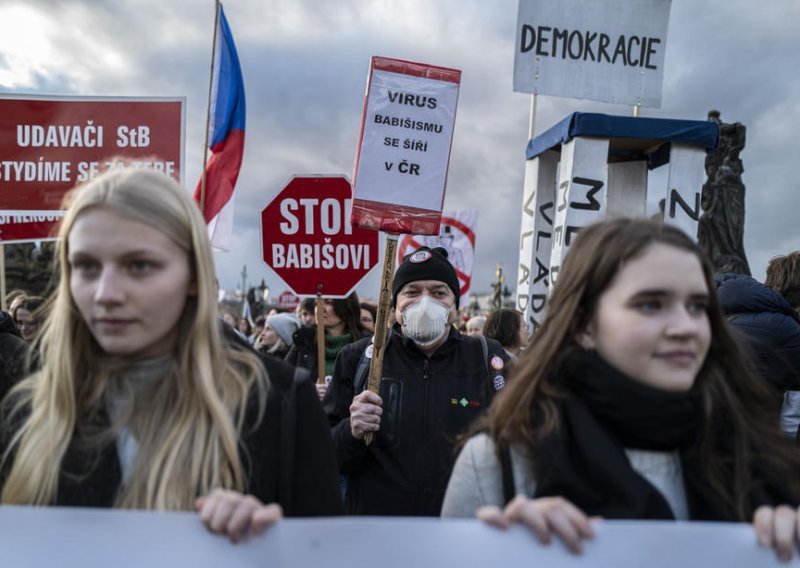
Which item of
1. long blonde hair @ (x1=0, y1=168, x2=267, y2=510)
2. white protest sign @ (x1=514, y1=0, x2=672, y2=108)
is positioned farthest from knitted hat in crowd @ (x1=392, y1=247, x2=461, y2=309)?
long blonde hair @ (x1=0, y1=168, x2=267, y2=510)

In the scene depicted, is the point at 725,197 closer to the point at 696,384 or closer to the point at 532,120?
the point at 532,120

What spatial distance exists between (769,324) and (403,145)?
2.12m

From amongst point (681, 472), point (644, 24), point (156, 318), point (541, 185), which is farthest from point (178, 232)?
point (644, 24)

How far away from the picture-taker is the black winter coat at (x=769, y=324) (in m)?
3.86

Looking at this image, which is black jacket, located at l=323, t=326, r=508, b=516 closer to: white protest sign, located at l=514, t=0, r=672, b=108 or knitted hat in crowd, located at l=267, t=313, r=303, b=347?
white protest sign, located at l=514, t=0, r=672, b=108

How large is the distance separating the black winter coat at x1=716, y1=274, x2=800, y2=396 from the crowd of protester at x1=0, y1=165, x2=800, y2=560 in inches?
83.6

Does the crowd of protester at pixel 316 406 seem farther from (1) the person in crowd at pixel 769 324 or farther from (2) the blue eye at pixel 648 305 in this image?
(1) the person in crowd at pixel 769 324

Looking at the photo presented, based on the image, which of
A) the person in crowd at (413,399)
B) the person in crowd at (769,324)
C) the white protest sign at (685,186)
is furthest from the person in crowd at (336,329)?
the person in crowd at (769,324)

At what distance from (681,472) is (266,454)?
0.99 meters

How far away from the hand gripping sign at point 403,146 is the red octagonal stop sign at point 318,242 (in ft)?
3.08

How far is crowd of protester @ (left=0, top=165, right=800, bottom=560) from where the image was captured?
1.66m

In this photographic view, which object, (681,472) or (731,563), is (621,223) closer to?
(681,472)

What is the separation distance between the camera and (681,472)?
5.93ft

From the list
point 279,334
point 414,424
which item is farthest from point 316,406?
point 279,334
